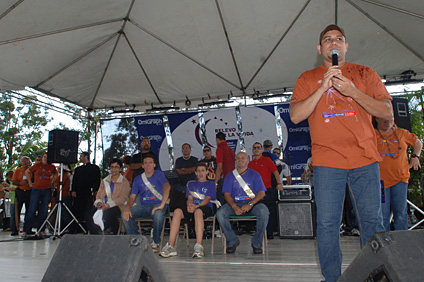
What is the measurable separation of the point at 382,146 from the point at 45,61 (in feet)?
19.4

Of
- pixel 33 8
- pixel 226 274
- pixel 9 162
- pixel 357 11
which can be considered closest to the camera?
pixel 226 274

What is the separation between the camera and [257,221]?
188 inches

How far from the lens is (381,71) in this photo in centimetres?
731

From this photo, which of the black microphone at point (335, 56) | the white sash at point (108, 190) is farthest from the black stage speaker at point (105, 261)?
the white sash at point (108, 190)

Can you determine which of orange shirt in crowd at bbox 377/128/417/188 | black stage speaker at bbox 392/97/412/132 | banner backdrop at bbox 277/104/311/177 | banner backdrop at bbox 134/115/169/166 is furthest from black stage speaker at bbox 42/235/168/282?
banner backdrop at bbox 134/115/169/166

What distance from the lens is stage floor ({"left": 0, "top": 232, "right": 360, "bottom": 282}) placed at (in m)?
3.26

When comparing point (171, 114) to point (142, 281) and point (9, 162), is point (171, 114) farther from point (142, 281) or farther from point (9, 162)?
point (9, 162)

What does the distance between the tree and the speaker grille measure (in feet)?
63.8

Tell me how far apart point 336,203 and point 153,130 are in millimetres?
7644

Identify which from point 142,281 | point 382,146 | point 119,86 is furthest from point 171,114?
point 142,281

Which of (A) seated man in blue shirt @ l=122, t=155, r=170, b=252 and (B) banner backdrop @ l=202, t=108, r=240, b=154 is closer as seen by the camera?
(A) seated man in blue shirt @ l=122, t=155, r=170, b=252

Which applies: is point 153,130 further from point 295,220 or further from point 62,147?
point 295,220

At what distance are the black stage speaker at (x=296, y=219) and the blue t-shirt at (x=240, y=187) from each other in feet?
3.75

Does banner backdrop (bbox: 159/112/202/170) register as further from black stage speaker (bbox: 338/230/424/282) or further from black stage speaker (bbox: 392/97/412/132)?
black stage speaker (bbox: 338/230/424/282)
